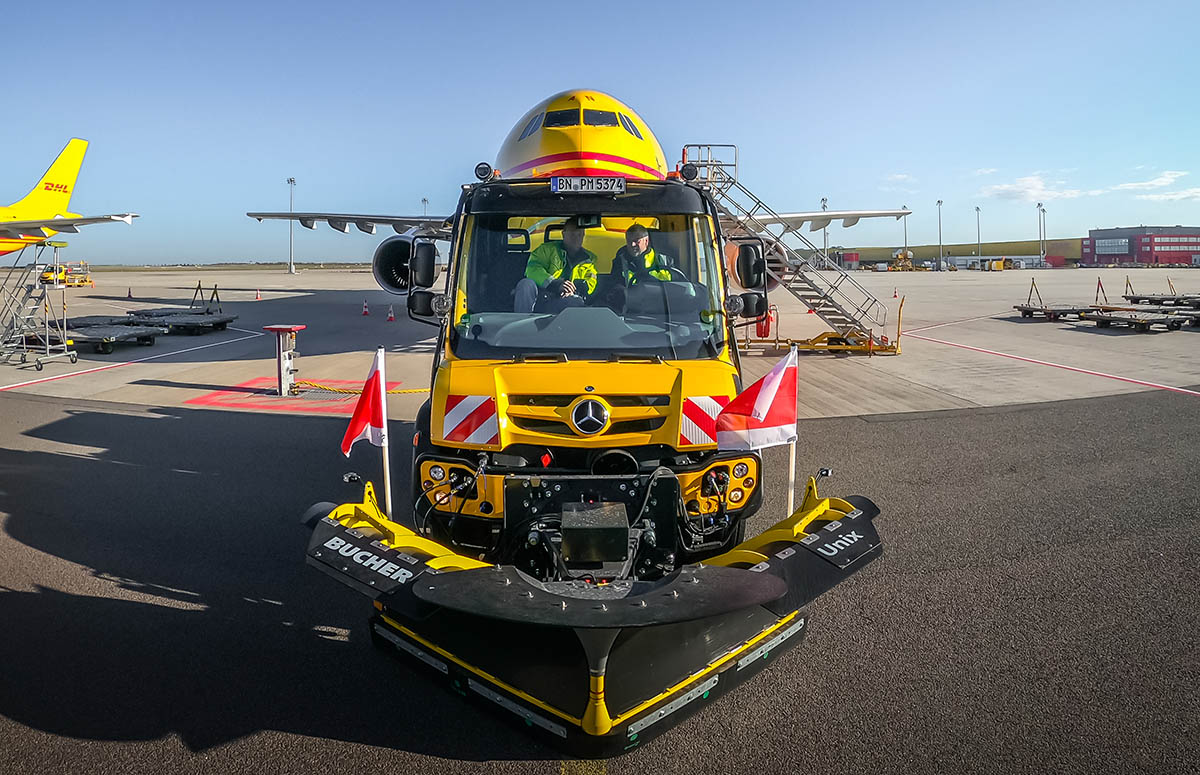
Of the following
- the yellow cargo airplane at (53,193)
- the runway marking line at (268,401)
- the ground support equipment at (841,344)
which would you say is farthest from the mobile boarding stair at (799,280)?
the yellow cargo airplane at (53,193)

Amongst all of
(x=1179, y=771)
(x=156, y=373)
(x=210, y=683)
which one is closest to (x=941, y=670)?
(x=1179, y=771)

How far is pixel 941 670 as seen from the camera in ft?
13.4

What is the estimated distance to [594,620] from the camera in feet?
9.56

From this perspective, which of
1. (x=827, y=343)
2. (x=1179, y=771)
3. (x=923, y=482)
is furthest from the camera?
(x=827, y=343)

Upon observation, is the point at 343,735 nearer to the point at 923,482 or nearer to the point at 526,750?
the point at 526,750

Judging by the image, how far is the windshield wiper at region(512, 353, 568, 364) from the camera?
15.4ft

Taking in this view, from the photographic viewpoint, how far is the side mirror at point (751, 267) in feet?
18.0

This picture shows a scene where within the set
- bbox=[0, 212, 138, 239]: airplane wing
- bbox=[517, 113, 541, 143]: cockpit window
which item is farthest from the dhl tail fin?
bbox=[517, 113, 541, 143]: cockpit window

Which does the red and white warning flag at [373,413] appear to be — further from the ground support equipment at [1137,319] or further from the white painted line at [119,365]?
the ground support equipment at [1137,319]

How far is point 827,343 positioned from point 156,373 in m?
14.8

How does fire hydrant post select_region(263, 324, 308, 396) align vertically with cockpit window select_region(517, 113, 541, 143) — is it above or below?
below

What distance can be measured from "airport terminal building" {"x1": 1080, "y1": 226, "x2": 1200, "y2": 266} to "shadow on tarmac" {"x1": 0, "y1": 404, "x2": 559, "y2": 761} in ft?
438

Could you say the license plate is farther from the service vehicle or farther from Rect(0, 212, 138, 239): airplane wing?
Rect(0, 212, 138, 239): airplane wing

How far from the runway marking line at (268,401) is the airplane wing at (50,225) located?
33.0 feet
